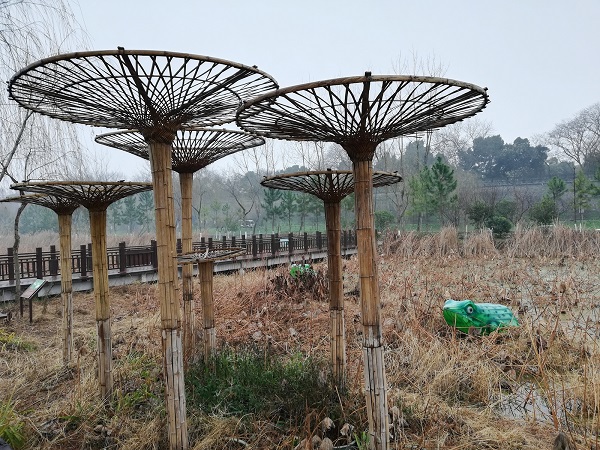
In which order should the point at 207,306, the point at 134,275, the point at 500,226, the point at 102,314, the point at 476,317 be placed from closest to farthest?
the point at 102,314 < the point at 207,306 < the point at 476,317 < the point at 134,275 < the point at 500,226

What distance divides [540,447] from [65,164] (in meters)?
8.84

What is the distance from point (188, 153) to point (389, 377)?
278 cm

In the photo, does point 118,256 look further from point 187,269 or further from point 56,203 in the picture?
point 187,269

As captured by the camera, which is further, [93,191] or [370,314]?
[93,191]

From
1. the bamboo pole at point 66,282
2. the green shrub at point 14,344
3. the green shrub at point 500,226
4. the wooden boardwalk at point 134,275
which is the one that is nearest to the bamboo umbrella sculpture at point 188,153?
the bamboo pole at point 66,282

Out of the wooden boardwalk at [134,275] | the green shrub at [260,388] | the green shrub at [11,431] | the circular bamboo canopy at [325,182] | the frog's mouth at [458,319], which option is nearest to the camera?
the green shrub at [11,431]

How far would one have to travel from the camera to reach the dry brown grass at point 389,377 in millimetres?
2803

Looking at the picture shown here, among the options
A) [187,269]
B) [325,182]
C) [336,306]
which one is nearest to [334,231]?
[325,182]

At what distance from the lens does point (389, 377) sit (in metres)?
3.76

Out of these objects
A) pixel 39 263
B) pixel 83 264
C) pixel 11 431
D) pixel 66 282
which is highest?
pixel 66 282

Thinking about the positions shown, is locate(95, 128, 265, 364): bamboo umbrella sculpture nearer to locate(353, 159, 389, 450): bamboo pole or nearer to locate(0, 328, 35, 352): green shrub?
locate(353, 159, 389, 450): bamboo pole

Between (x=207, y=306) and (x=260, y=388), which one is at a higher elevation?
(x=207, y=306)

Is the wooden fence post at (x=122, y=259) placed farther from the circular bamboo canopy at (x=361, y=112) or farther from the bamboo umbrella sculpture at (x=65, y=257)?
the circular bamboo canopy at (x=361, y=112)

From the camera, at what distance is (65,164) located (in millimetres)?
8258
